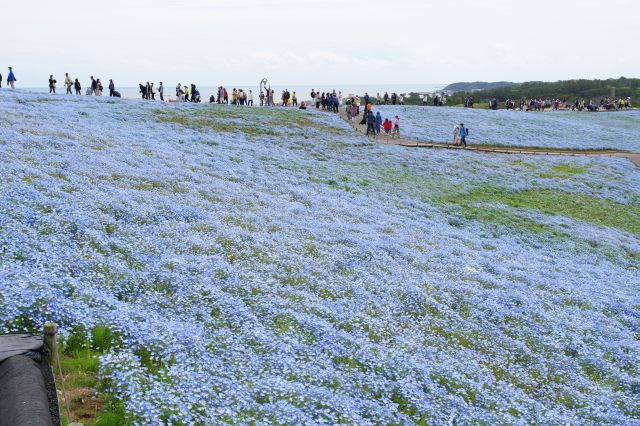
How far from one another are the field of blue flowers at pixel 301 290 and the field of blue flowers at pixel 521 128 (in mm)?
23005

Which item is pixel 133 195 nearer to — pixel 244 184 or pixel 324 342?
pixel 244 184

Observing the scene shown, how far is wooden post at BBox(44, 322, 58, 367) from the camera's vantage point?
6453 millimetres

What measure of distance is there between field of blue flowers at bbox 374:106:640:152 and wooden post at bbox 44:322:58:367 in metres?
42.7

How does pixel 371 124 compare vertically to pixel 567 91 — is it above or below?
below

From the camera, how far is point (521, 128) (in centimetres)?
5634

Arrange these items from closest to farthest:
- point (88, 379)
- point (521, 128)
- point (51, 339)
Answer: point (51, 339)
point (88, 379)
point (521, 128)

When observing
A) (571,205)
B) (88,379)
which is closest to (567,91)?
(571,205)

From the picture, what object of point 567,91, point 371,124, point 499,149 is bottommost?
point 499,149

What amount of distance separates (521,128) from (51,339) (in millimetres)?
57431

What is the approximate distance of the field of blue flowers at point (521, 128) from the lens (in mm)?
49719

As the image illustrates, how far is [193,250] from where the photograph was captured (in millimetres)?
13211

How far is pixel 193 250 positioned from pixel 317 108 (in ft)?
157

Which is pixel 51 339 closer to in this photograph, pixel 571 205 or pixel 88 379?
pixel 88 379

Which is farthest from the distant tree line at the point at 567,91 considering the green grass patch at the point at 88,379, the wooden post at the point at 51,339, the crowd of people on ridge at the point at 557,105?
the wooden post at the point at 51,339
